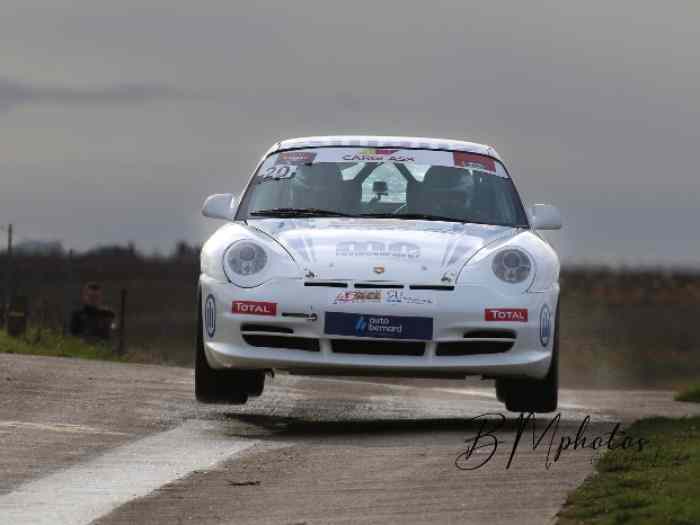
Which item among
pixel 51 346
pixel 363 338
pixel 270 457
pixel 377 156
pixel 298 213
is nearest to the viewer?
pixel 270 457

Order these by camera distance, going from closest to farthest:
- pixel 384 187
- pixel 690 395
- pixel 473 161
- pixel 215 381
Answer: pixel 215 381, pixel 384 187, pixel 473 161, pixel 690 395

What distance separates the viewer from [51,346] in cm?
2072

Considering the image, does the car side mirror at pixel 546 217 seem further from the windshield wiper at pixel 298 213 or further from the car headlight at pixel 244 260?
the car headlight at pixel 244 260

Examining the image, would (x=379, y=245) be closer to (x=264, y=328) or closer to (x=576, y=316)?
(x=264, y=328)

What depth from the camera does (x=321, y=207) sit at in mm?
10805

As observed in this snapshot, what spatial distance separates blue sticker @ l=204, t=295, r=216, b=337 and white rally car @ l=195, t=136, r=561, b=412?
0.01 meters

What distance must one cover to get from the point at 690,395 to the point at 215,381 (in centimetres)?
641

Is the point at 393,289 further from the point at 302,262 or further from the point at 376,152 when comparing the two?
the point at 376,152

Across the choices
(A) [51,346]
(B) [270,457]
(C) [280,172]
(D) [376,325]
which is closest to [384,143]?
(C) [280,172]

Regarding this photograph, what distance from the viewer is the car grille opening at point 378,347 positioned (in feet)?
31.7

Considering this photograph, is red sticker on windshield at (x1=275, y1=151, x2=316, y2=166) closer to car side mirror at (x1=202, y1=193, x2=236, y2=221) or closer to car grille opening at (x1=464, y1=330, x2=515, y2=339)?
car side mirror at (x1=202, y1=193, x2=236, y2=221)

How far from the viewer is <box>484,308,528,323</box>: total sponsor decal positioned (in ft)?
31.9

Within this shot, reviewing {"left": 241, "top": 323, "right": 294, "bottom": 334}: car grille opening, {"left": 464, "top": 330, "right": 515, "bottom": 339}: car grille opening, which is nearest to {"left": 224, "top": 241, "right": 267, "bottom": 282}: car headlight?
{"left": 241, "top": 323, "right": 294, "bottom": 334}: car grille opening

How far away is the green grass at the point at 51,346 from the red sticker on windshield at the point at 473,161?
8.23m
